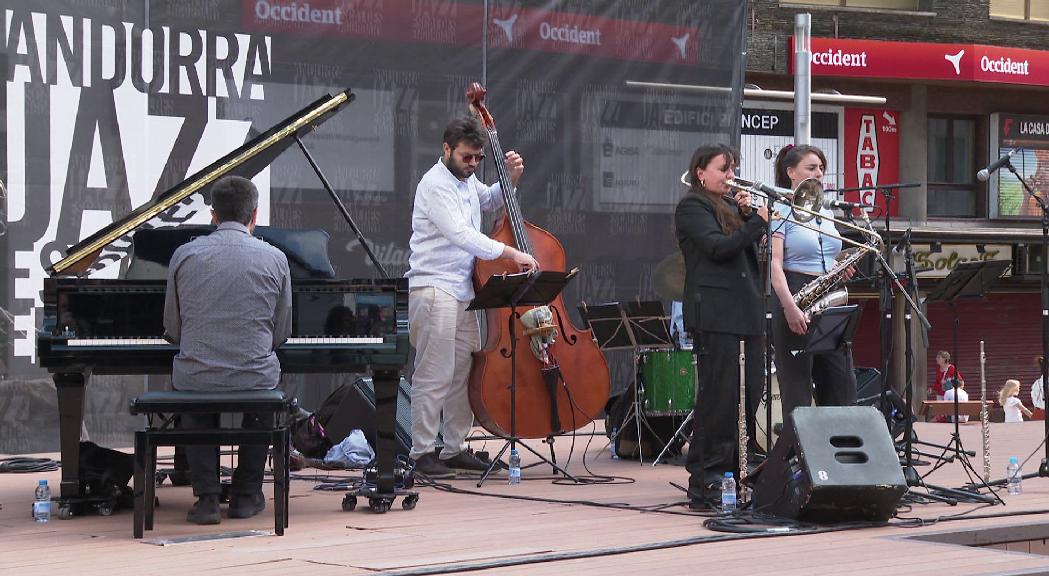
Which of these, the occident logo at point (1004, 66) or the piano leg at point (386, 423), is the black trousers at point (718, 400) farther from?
the occident logo at point (1004, 66)

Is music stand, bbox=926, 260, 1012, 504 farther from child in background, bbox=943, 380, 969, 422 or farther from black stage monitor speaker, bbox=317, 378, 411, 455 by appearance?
child in background, bbox=943, 380, 969, 422

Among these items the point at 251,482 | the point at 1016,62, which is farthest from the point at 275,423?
the point at 1016,62

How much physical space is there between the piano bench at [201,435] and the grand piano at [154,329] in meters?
0.56

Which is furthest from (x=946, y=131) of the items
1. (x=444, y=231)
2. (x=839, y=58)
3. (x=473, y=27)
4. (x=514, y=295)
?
(x=514, y=295)

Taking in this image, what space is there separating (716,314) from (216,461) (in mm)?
2293

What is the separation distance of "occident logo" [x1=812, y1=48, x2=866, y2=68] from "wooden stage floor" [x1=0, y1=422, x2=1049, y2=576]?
12.1 m

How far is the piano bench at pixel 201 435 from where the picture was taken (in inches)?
226

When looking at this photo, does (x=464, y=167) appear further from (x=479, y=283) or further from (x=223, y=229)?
(x=223, y=229)

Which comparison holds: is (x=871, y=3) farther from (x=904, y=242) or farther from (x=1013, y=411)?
(x=904, y=242)

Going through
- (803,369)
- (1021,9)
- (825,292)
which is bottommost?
(803,369)

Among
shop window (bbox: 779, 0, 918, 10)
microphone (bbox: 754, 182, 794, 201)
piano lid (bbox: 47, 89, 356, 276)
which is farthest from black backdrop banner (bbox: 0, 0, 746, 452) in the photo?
shop window (bbox: 779, 0, 918, 10)

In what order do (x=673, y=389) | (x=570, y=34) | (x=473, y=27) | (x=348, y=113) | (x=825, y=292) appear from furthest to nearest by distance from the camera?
(x=570, y=34) < (x=473, y=27) < (x=348, y=113) < (x=673, y=389) < (x=825, y=292)

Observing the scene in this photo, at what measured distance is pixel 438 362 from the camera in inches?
307

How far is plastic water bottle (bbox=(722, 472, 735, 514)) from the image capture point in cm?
626
